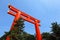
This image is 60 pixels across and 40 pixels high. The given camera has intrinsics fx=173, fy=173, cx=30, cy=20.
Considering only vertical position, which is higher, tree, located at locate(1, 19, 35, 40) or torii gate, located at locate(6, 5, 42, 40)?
torii gate, located at locate(6, 5, 42, 40)

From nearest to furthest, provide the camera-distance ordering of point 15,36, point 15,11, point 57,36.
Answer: point 15,36 < point 57,36 < point 15,11

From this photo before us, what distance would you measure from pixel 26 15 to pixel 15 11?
2142mm

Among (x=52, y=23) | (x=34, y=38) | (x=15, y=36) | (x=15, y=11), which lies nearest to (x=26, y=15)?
(x=15, y=11)

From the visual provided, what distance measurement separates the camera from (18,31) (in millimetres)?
16984

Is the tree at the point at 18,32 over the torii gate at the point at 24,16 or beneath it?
beneath

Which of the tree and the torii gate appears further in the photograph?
the torii gate

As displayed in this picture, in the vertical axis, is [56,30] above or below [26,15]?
below

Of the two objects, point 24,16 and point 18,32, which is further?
point 24,16

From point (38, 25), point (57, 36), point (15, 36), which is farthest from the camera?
point (38, 25)

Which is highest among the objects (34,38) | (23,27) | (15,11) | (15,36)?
(15,11)

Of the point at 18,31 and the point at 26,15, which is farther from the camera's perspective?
the point at 26,15

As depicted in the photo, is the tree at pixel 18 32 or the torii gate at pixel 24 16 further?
the torii gate at pixel 24 16

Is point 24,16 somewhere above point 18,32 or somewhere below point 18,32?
above

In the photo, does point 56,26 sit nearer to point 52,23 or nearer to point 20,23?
point 52,23
